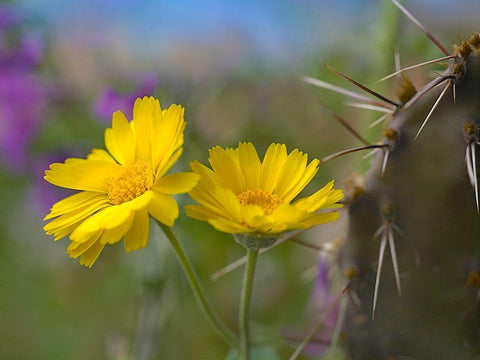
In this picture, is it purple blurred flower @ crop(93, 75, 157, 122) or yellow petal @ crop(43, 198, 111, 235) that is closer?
yellow petal @ crop(43, 198, 111, 235)

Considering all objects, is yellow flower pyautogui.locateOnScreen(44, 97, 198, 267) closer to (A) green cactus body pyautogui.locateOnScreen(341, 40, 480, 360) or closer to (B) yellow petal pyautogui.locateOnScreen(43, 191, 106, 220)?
(B) yellow petal pyautogui.locateOnScreen(43, 191, 106, 220)

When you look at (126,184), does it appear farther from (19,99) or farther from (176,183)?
(19,99)

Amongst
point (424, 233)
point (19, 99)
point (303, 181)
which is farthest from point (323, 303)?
point (19, 99)

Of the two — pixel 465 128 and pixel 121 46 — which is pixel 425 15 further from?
pixel 465 128

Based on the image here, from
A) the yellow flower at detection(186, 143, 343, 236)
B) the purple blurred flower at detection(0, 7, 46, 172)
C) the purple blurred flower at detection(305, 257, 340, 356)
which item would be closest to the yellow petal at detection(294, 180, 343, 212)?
the yellow flower at detection(186, 143, 343, 236)

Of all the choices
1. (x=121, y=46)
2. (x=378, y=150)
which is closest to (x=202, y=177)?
(x=378, y=150)

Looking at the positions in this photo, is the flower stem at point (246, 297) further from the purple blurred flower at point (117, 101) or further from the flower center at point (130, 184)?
the purple blurred flower at point (117, 101)

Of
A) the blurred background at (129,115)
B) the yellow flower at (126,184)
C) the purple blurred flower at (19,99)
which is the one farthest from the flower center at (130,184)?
the purple blurred flower at (19,99)
